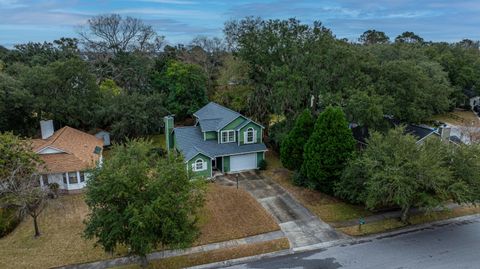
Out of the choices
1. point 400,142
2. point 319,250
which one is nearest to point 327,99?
point 400,142

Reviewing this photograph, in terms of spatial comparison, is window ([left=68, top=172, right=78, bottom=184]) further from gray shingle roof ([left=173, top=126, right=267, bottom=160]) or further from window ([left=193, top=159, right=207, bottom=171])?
window ([left=193, top=159, right=207, bottom=171])

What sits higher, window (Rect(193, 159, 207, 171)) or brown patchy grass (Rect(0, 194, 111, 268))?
window (Rect(193, 159, 207, 171))

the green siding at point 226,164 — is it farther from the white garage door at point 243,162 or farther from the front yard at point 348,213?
the front yard at point 348,213

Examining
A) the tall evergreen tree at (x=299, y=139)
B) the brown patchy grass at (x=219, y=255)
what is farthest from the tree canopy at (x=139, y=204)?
the tall evergreen tree at (x=299, y=139)

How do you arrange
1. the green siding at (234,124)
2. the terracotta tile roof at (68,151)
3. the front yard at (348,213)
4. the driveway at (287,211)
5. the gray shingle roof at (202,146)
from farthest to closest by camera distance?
the green siding at (234,124), the gray shingle roof at (202,146), the terracotta tile roof at (68,151), the front yard at (348,213), the driveway at (287,211)

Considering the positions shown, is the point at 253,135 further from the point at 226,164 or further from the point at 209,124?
the point at 209,124

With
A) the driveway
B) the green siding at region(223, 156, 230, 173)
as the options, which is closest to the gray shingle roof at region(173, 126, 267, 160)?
the green siding at region(223, 156, 230, 173)
